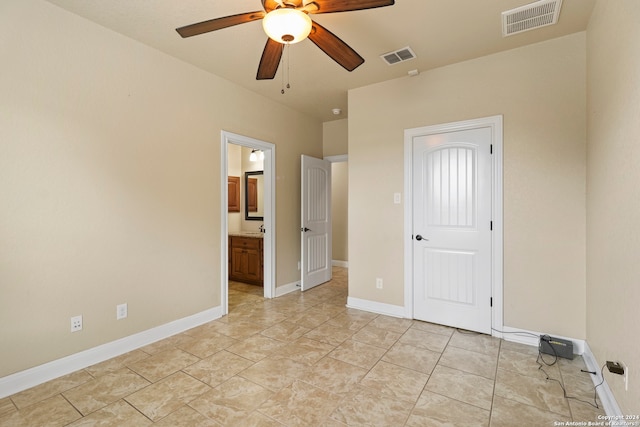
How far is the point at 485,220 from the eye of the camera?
2.94 metres

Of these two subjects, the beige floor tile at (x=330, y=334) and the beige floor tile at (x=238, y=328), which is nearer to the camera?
the beige floor tile at (x=330, y=334)

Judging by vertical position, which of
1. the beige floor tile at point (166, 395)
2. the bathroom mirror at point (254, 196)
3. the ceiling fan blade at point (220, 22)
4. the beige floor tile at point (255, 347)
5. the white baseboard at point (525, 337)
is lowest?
the beige floor tile at point (255, 347)

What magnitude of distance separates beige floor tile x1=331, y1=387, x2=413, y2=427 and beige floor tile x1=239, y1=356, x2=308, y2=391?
46cm

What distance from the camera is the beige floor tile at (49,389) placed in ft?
6.38

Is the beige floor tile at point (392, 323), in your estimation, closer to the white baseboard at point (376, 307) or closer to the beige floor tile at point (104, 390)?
the white baseboard at point (376, 307)

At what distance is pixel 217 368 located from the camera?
7.66 feet

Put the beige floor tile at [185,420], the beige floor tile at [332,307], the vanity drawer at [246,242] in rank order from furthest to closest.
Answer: the vanity drawer at [246,242] < the beige floor tile at [332,307] < the beige floor tile at [185,420]

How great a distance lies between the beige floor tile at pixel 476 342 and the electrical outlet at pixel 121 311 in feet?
9.59

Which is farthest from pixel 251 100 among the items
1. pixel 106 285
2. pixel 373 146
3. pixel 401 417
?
pixel 401 417

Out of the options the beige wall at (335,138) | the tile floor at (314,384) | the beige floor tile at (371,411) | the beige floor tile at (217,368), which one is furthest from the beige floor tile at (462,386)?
the beige wall at (335,138)

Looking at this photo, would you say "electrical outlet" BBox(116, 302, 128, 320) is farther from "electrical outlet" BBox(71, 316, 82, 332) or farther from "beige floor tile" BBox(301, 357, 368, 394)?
"beige floor tile" BBox(301, 357, 368, 394)

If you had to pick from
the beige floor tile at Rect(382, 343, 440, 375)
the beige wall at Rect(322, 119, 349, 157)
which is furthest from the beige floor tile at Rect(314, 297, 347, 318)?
the beige wall at Rect(322, 119, 349, 157)

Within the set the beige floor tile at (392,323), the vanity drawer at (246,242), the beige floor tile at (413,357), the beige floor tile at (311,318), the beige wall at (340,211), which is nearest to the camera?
the beige floor tile at (413,357)

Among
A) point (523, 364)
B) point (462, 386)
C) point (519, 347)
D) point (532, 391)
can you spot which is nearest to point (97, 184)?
point (462, 386)
